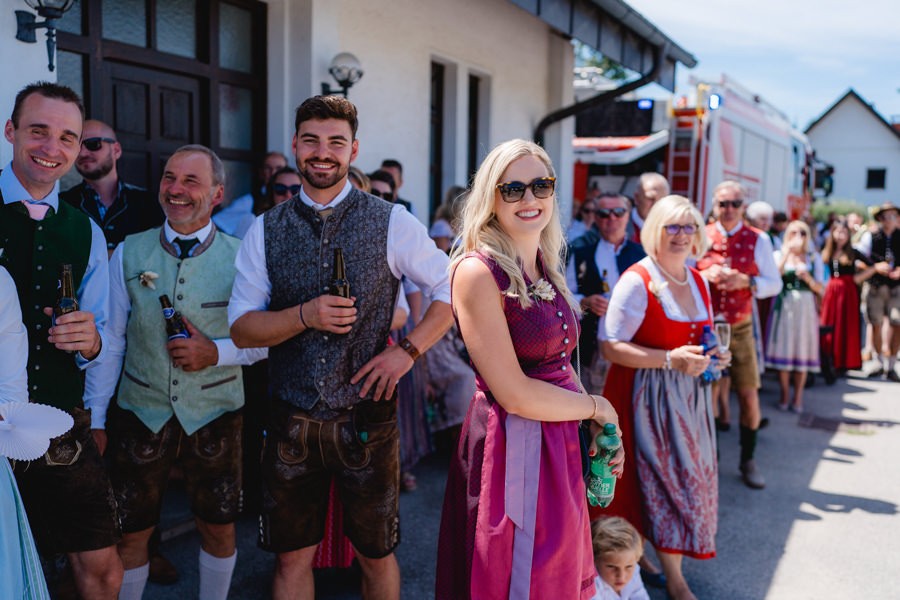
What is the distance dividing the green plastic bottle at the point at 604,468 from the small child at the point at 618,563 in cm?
67

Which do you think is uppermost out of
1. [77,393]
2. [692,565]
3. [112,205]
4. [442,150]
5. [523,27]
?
[523,27]

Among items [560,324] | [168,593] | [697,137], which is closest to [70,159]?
[560,324]

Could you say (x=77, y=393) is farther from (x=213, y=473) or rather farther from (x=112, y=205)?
(x=112, y=205)

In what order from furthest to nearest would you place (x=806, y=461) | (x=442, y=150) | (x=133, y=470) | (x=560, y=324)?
1. (x=442, y=150)
2. (x=806, y=461)
3. (x=133, y=470)
4. (x=560, y=324)

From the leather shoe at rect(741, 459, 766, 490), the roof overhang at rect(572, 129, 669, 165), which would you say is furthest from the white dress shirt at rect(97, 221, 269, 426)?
the roof overhang at rect(572, 129, 669, 165)

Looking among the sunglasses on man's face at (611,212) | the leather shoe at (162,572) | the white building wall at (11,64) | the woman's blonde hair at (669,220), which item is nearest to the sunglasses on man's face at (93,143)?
the white building wall at (11,64)

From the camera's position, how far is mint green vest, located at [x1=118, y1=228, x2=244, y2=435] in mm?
3035

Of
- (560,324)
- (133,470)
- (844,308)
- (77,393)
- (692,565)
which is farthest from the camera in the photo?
(844,308)

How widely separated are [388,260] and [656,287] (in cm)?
145

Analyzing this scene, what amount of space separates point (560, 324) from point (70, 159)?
5.53 ft

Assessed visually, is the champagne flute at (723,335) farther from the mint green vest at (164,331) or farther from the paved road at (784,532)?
the mint green vest at (164,331)

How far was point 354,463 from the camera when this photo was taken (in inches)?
111

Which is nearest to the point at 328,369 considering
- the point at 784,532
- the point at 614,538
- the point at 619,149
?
the point at 614,538

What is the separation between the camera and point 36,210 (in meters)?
2.58
